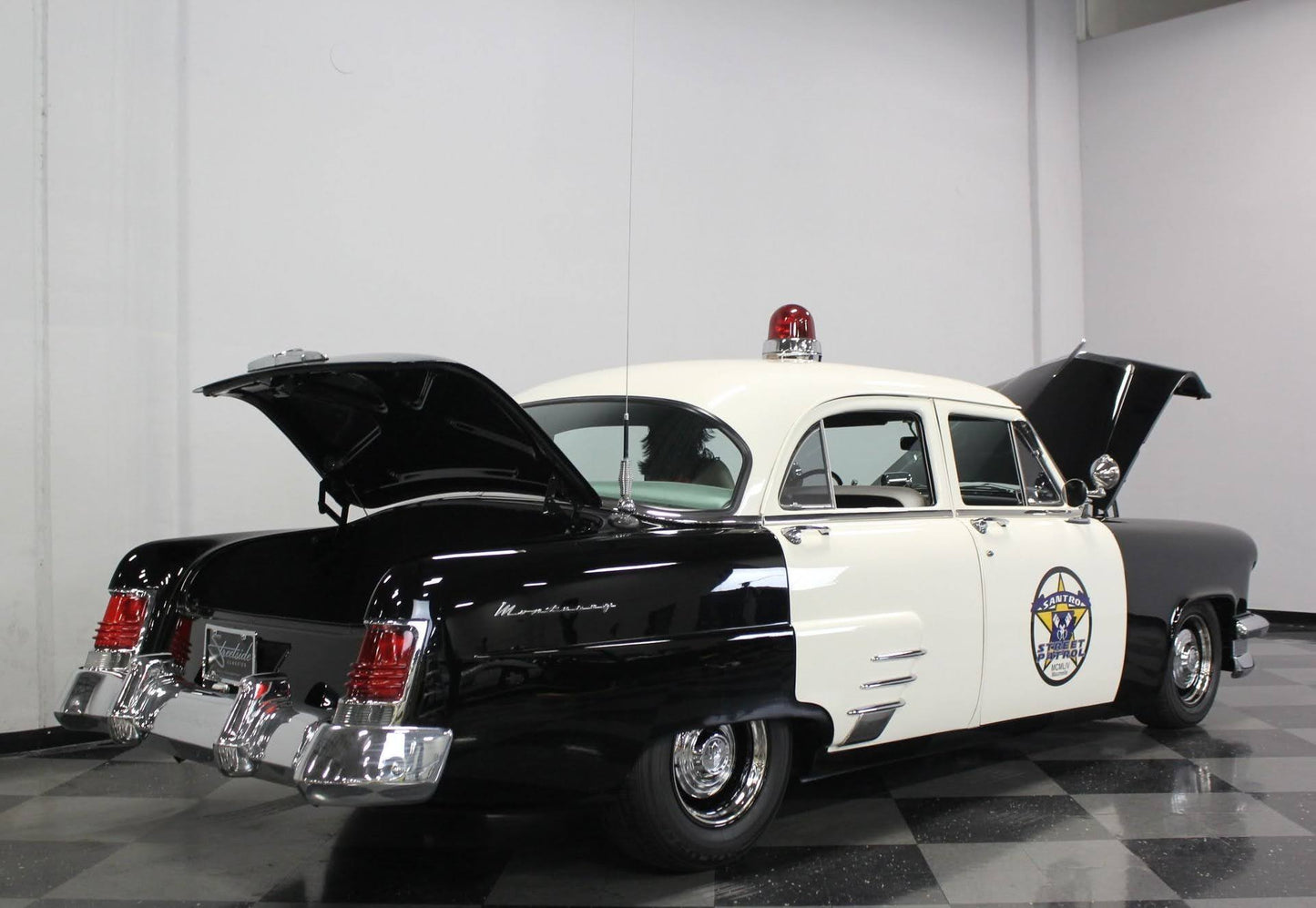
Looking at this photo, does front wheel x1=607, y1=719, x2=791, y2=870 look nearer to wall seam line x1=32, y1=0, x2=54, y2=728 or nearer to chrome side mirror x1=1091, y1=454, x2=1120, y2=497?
chrome side mirror x1=1091, y1=454, x2=1120, y2=497

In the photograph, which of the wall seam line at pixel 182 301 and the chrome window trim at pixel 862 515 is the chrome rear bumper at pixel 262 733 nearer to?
the chrome window trim at pixel 862 515

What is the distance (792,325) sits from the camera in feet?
15.0

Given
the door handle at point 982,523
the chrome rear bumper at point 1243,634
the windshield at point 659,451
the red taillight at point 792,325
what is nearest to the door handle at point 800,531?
the windshield at point 659,451

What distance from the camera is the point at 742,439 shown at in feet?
11.3

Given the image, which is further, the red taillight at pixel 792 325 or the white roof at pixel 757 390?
the red taillight at pixel 792 325

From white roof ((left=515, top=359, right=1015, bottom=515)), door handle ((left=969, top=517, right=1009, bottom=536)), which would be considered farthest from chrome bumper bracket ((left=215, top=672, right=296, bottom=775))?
door handle ((left=969, top=517, right=1009, bottom=536))

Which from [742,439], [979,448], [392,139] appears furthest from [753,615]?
[392,139]

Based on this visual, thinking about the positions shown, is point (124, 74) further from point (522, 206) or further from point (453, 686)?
point (453, 686)

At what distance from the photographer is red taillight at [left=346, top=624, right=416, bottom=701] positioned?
8.55 ft

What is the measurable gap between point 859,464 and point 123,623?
2.59 meters

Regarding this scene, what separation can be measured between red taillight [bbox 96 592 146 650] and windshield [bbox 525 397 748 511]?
1309 millimetres

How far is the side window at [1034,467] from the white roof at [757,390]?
1.19ft

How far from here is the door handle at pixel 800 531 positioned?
333 centimetres

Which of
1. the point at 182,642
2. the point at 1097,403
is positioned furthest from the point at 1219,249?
the point at 182,642
